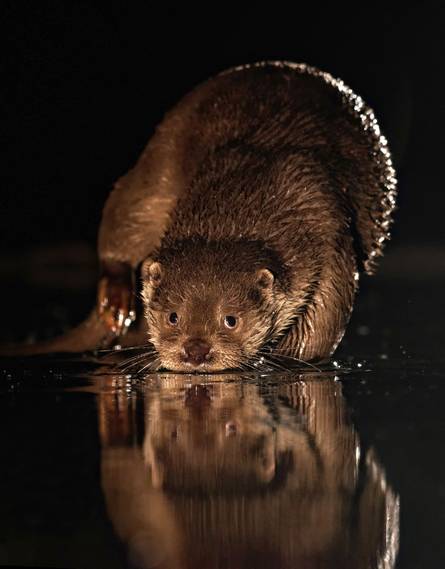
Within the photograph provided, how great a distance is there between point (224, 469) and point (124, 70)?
7.64 metres

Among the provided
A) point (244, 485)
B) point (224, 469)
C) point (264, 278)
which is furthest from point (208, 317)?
point (244, 485)

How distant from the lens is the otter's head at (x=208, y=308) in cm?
464

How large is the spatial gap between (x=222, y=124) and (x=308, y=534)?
3259 millimetres

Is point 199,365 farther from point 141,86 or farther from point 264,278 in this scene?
point 141,86

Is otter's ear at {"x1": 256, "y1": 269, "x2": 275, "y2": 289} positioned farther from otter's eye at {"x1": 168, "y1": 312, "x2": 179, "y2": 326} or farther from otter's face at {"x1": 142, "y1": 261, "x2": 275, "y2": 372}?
otter's eye at {"x1": 168, "y1": 312, "x2": 179, "y2": 326}

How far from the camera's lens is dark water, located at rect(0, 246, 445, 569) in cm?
265

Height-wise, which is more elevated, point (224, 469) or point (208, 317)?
point (208, 317)

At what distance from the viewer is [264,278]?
4.78 m

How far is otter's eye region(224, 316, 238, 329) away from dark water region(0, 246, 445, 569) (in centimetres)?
19

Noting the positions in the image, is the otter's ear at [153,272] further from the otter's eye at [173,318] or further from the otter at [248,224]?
the otter's eye at [173,318]

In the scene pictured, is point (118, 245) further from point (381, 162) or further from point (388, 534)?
point (388, 534)

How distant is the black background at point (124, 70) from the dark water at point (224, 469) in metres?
5.71

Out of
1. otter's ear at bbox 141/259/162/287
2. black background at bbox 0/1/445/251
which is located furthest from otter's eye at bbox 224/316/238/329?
black background at bbox 0/1/445/251

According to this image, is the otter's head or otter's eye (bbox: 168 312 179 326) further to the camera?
otter's eye (bbox: 168 312 179 326)
